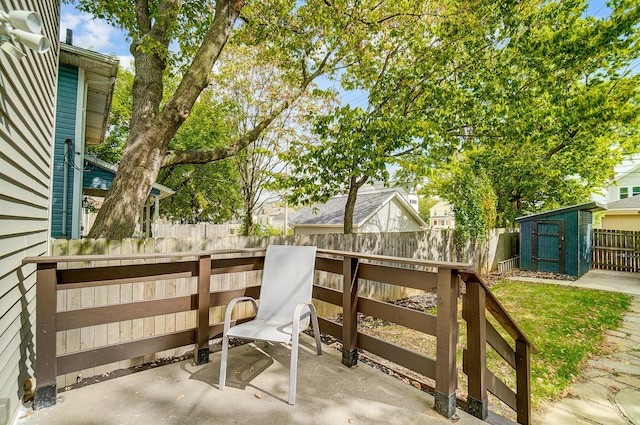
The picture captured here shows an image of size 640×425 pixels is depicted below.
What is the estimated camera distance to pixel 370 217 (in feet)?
46.6

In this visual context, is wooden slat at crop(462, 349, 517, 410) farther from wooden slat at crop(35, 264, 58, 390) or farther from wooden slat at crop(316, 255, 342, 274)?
wooden slat at crop(35, 264, 58, 390)

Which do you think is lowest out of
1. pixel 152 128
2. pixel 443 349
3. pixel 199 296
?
pixel 443 349

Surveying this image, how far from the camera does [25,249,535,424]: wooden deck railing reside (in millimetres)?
2080

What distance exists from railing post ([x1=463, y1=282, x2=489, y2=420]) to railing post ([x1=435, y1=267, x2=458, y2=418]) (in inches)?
4.4

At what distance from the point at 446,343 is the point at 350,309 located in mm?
929

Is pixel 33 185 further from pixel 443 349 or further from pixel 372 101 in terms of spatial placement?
pixel 372 101

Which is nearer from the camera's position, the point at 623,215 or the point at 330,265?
the point at 330,265

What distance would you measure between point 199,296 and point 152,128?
2223 mm

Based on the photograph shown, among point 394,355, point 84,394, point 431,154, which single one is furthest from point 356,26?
point 84,394

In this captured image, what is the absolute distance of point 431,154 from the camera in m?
6.84

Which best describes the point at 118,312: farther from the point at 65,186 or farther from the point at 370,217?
the point at 370,217

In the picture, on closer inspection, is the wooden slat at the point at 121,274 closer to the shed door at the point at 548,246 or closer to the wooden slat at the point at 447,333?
the wooden slat at the point at 447,333

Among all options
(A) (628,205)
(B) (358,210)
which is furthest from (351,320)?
(A) (628,205)

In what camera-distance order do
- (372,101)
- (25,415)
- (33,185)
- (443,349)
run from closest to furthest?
(25,415) → (443,349) → (33,185) → (372,101)
